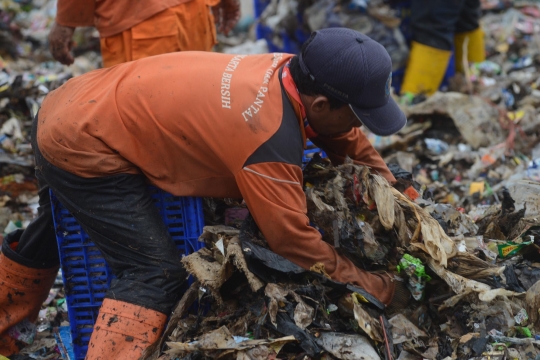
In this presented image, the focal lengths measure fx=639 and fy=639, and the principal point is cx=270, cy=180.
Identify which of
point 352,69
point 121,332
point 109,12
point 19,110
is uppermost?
point 352,69

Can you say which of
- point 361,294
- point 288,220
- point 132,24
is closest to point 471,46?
point 132,24

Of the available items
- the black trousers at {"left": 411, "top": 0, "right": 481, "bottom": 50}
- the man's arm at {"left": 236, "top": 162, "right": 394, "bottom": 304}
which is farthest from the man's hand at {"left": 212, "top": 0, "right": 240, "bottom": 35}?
the man's arm at {"left": 236, "top": 162, "right": 394, "bottom": 304}

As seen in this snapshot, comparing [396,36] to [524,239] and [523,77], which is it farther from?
[524,239]

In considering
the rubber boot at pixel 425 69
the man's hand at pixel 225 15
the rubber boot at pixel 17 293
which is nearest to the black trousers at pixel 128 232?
the rubber boot at pixel 17 293

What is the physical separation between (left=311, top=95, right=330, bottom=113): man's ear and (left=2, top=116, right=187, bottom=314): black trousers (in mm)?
890

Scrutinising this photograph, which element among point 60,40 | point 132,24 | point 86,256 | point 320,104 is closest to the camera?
point 320,104

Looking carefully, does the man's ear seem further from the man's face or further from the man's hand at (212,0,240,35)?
the man's hand at (212,0,240,35)

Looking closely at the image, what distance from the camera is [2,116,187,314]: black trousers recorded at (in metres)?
2.97

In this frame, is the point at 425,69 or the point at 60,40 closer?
the point at 60,40

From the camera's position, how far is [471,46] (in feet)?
Result: 23.5

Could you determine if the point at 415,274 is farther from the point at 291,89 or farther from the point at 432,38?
the point at 432,38

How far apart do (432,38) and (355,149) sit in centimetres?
335

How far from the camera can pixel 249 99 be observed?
277 cm

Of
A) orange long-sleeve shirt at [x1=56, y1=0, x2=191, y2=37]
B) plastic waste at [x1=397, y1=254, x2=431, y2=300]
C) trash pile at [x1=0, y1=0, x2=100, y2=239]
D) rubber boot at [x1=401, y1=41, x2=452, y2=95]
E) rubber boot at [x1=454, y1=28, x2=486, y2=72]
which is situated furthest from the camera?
rubber boot at [x1=454, y1=28, x2=486, y2=72]
